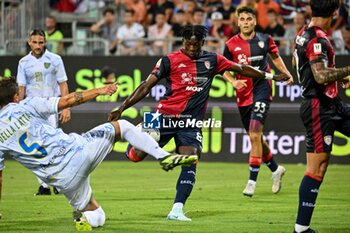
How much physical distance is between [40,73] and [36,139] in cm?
494

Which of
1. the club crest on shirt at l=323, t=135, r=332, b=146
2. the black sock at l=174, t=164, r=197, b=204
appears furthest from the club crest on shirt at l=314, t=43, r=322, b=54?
the black sock at l=174, t=164, r=197, b=204

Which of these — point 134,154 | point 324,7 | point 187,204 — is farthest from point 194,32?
point 187,204

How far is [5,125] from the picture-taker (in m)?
9.19

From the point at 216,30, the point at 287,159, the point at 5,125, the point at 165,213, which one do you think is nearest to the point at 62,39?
the point at 216,30

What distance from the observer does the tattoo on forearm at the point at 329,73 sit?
8.45m

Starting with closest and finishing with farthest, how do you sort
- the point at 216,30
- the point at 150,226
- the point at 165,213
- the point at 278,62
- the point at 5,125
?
the point at 5,125, the point at 150,226, the point at 165,213, the point at 278,62, the point at 216,30

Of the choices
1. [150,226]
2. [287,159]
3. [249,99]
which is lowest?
[287,159]

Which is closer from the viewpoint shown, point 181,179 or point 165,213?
point 181,179

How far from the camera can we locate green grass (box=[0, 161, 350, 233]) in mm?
9938

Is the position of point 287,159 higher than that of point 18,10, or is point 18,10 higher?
point 18,10

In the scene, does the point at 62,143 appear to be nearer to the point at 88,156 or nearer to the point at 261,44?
the point at 88,156

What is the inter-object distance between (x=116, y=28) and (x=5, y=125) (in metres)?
13.8

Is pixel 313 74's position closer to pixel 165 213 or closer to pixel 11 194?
pixel 165 213

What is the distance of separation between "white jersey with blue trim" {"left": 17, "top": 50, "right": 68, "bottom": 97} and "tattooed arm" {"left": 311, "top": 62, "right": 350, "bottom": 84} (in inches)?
253
